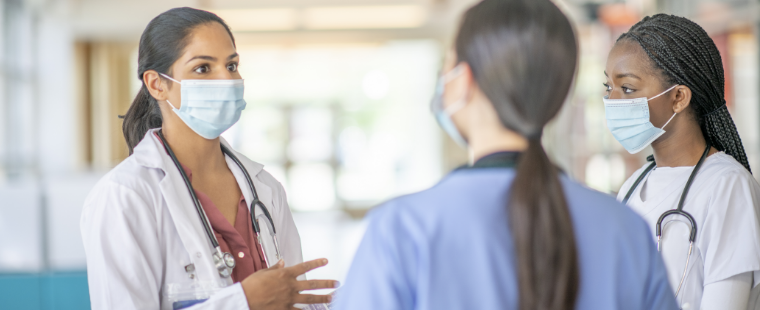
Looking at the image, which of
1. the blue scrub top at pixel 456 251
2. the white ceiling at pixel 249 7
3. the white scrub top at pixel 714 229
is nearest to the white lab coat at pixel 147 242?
the blue scrub top at pixel 456 251

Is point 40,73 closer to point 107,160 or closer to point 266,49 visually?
point 107,160

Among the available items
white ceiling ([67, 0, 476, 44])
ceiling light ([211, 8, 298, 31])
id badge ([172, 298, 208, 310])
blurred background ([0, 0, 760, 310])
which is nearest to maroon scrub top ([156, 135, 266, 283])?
id badge ([172, 298, 208, 310])

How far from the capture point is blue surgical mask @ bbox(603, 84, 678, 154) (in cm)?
146

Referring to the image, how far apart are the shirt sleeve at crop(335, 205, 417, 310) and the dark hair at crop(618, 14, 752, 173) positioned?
1.01m

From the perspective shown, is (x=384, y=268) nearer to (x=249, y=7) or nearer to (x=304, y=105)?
(x=249, y=7)

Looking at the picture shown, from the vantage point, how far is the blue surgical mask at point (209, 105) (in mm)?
1437

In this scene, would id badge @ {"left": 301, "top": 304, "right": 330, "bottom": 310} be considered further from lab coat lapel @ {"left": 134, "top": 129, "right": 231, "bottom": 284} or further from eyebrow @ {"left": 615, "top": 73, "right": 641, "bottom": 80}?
eyebrow @ {"left": 615, "top": 73, "right": 641, "bottom": 80}

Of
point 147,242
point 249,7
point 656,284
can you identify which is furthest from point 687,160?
point 249,7

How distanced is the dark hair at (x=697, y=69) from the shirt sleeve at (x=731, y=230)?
155 millimetres

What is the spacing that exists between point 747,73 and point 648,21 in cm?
352

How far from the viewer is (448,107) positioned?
31.9 inches

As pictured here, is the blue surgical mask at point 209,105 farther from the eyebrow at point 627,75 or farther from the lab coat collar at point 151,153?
the eyebrow at point 627,75

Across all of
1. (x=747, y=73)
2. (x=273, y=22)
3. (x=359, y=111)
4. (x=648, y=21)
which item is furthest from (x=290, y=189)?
(x=648, y=21)

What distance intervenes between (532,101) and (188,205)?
0.87 meters
